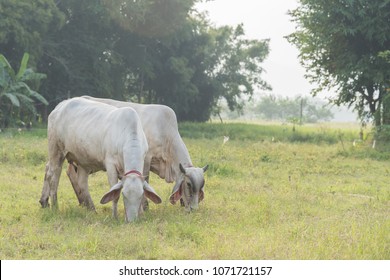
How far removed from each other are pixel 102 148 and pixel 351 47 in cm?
1854

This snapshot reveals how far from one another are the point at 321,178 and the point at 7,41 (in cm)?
1827

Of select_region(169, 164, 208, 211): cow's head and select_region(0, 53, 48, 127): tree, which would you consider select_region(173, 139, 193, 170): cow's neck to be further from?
select_region(0, 53, 48, 127): tree

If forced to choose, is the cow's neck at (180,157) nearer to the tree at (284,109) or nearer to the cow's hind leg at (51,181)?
the cow's hind leg at (51,181)

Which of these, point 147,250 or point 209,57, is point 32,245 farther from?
point 209,57

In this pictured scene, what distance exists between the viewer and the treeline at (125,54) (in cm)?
2670

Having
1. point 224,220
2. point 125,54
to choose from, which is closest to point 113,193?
point 224,220

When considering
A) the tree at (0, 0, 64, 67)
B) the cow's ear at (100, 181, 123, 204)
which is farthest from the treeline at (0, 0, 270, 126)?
the cow's ear at (100, 181, 123, 204)

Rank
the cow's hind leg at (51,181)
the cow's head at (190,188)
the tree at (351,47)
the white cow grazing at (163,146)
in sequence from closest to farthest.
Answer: the cow's head at (190,188) → the cow's hind leg at (51,181) → the white cow grazing at (163,146) → the tree at (351,47)

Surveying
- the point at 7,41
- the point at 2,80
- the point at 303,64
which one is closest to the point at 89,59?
the point at 7,41

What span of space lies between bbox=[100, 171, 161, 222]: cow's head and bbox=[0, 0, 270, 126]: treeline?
16.7 metres

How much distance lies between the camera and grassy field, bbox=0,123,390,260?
6.30 m

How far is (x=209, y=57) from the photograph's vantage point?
40.5 metres

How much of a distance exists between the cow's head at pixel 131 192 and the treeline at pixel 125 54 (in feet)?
54.8

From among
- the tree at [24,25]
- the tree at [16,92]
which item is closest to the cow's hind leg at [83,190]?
the tree at [16,92]
